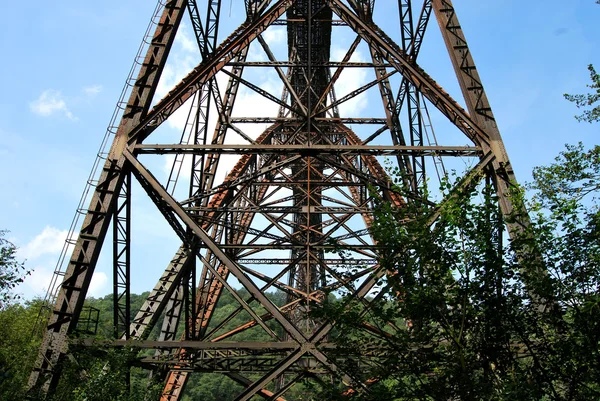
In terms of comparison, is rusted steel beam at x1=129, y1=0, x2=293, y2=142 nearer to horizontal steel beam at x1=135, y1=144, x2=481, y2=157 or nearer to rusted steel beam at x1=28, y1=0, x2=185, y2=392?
rusted steel beam at x1=28, y1=0, x2=185, y2=392

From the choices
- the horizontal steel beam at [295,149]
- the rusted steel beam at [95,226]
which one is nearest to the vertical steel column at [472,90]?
the horizontal steel beam at [295,149]

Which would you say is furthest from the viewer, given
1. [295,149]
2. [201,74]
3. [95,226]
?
[201,74]

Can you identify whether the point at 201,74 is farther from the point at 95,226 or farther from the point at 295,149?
the point at 95,226

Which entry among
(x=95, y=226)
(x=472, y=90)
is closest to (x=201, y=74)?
(x=95, y=226)

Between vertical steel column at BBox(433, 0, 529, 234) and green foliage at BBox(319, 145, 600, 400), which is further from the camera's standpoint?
vertical steel column at BBox(433, 0, 529, 234)

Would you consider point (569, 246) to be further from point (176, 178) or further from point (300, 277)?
point (300, 277)

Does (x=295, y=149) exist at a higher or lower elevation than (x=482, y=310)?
higher

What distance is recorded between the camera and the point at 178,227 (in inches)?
393

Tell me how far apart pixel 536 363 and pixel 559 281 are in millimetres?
934

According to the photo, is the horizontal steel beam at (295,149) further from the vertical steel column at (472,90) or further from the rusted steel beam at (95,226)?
the rusted steel beam at (95,226)

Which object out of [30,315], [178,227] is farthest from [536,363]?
[30,315]

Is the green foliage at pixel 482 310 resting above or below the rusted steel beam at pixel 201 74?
below

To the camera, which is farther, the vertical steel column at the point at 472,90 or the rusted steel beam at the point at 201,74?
the rusted steel beam at the point at 201,74

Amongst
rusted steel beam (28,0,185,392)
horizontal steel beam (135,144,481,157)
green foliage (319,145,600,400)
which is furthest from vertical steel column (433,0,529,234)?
rusted steel beam (28,0,185,392)
